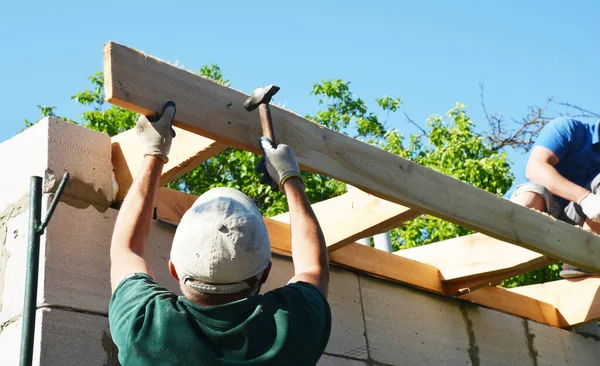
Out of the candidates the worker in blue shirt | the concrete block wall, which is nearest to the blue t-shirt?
the worker in blue shirt

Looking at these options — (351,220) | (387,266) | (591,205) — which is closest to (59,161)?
(351,220)

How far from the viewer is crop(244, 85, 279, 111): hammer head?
296 centimetres

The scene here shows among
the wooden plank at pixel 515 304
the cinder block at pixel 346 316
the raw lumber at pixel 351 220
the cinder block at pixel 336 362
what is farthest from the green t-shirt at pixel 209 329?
the wooden plank at pixel 515 304

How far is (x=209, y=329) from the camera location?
2.02m

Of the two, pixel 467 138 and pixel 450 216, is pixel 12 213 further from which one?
pixel 467 138

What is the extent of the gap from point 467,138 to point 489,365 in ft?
20.1

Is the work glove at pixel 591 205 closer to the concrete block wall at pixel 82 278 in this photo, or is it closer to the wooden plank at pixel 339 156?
the wooden plank at pixel 339 156

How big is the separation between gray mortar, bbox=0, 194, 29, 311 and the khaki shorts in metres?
2.53

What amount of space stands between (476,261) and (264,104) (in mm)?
2037

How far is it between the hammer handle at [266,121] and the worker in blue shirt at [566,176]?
2.06 m

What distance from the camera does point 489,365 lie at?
478 centimetres

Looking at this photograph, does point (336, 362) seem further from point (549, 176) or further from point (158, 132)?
point (158, 132)

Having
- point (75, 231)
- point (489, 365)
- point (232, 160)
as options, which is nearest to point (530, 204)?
point (489, 365)

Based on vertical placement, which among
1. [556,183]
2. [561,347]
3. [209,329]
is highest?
[556,183]
